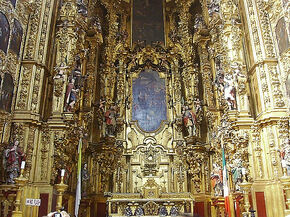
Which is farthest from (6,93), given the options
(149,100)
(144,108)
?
(149,100)

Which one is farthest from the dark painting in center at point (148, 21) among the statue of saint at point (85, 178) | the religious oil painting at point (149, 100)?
the statue of saint at point (85, 178)

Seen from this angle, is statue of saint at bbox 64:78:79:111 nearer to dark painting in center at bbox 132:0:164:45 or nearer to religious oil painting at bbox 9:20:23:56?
religious oil painting at bbox 9:20:23:56

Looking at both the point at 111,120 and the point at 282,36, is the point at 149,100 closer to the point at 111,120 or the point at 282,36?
the point at 111,120

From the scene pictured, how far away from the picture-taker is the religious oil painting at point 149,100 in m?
18.2

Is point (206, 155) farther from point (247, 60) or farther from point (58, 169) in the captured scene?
point (58, 169)

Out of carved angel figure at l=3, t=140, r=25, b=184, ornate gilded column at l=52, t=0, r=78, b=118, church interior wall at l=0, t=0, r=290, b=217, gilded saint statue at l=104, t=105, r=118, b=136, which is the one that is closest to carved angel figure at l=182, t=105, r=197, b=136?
church interior wall at l=0, t=0, r=290, b=217

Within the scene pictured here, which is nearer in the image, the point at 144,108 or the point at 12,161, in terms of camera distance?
the point at 12,161

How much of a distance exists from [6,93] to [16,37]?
7.75 ft

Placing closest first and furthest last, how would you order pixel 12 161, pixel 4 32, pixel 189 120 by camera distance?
1. pixel 12 161
2. pixel 4 32
3. pixel 189 120

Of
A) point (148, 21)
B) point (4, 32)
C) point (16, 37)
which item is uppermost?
point (148, 21)

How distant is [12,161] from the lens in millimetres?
10602

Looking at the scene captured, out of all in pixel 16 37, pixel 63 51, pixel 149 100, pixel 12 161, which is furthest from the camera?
pixel 149 100

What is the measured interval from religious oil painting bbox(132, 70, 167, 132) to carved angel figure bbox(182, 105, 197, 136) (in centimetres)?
150

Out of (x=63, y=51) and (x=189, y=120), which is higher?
(x=63, y=51)
